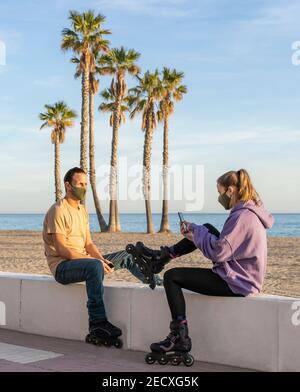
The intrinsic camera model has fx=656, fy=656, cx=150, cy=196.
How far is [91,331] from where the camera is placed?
6.09 m

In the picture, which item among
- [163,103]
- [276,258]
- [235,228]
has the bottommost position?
[276,258]

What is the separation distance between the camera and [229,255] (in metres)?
5.18

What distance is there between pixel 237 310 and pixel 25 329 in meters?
2.59

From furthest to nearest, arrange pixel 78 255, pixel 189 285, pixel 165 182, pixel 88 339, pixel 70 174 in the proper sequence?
1. pixel 165 182
2. pixel 70 174
3. pixel 78 255
4. pixel 88 339
5. pixel 189 285

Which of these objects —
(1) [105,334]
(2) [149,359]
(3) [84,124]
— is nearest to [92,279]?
(1) [105,334]

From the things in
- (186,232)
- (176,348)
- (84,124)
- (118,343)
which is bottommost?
(118,343)

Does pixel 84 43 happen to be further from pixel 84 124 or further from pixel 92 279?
pixel 92 279

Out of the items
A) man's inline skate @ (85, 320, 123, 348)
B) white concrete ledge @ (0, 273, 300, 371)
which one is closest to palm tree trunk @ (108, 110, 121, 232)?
white concrete ledge @ (0, 273, 300, 371)

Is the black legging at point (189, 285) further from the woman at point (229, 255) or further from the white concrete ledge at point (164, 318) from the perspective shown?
the white concrete ledge at point (164, 318)

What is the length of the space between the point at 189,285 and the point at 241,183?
94 centimetres

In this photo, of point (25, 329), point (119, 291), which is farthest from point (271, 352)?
point (25, 329)
